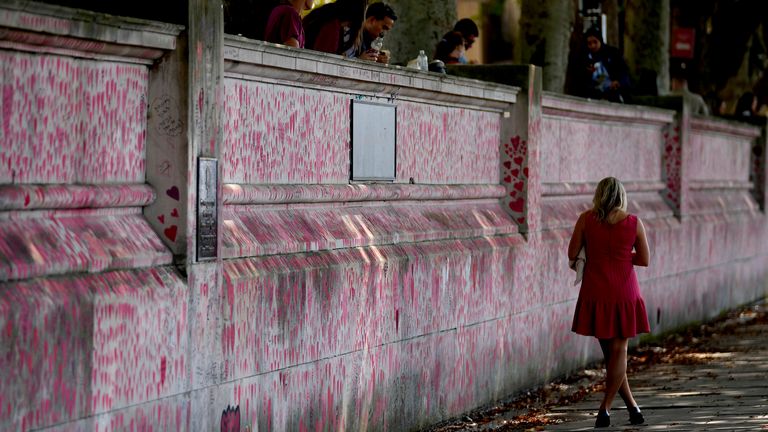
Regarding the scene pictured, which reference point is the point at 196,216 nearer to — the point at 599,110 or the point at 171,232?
the point at 171,232

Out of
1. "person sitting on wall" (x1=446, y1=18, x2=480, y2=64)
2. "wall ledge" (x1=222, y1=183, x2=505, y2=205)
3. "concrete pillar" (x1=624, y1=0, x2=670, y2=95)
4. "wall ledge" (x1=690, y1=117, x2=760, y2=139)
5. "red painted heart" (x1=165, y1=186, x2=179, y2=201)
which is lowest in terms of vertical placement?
"wall ledge" (x1=222, y1=183, x2=505, y2=205)

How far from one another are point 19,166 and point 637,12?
742 inches

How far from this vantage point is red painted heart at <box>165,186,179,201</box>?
23.9 feet

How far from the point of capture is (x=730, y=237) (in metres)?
20.5

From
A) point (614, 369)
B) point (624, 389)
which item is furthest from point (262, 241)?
point (624, 389)

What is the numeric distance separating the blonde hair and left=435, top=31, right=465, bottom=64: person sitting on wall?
3.35m

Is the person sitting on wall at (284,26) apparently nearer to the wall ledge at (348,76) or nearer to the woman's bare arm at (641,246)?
the wall ledge at (348,76)

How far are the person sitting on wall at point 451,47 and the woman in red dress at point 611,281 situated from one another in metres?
3.31

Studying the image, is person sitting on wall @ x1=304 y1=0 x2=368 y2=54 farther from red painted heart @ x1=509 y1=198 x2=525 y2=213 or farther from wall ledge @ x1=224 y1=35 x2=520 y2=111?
red painted heart @ x1=509 y1=198 x2=525 y2=213

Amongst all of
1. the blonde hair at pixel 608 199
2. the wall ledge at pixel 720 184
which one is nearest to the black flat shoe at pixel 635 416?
the blonde hair at pixel 608 199

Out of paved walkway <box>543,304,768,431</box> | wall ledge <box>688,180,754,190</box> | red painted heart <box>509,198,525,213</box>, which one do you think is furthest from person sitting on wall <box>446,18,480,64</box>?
wall ledge <box>688,180,754,190</box>

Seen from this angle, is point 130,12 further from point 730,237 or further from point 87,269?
point 730,237

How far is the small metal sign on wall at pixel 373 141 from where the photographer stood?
9602 millimetres

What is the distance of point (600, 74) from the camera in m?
17.4
